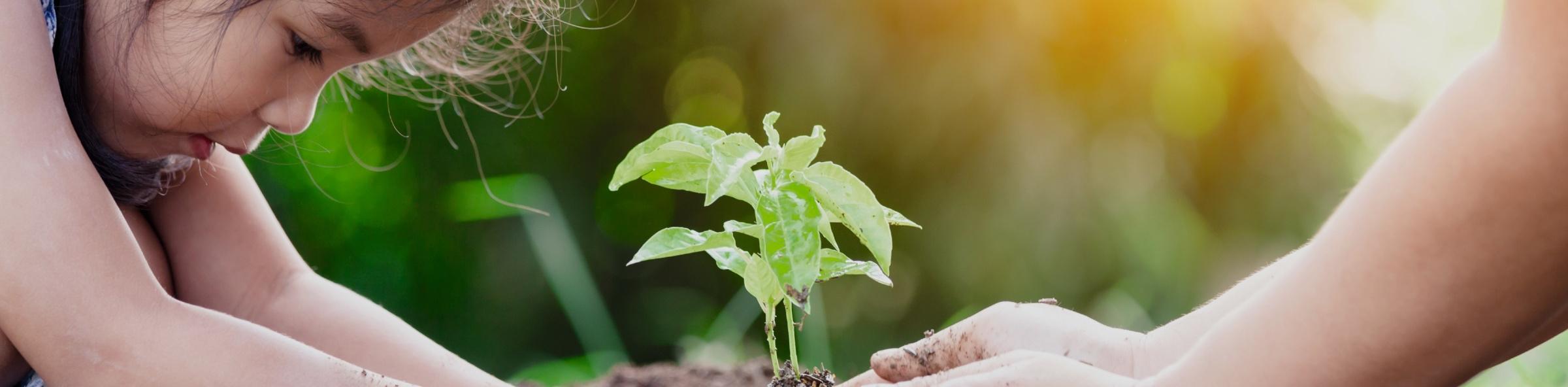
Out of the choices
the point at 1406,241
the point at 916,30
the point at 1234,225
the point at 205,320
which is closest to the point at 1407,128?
the point at 1406,241

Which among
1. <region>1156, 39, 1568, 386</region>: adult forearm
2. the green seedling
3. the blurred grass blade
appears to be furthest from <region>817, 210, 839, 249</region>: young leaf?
the blurred grass blade

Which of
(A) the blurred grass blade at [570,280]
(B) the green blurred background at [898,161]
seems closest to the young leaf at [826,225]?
(B) the green blurred background at [898,161]

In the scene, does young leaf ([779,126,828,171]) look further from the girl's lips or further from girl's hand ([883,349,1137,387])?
the girl's lips

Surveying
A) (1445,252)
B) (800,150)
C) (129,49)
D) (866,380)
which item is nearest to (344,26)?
(129,49)

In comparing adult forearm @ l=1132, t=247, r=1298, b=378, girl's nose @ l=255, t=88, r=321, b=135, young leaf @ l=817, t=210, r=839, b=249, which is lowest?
girl's nose @ l=255, t=88, r=321, b=135

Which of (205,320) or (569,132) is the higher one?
(569,132)

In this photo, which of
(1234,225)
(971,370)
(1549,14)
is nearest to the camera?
(1549,14)

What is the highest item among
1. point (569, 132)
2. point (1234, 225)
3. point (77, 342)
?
point (1234, 225)

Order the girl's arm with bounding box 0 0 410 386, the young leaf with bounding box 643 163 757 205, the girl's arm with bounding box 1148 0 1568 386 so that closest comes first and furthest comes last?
the girl's arm with bounding box 1148 0 1568 386, the girl's arm with bounding box 0 0 410 386, the young leaf with bounding box 643 163 757 205

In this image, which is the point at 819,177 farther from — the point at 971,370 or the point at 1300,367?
the point at 1300,367
